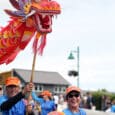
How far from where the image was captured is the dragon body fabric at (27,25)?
887 cm

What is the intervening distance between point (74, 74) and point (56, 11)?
93.2ft

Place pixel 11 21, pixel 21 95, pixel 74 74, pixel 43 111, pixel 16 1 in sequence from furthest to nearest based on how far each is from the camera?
1. pixel 74 74
2. pixel 43 111
3. pixel 11 21
4. pixel 16 1
5. pixel 21 95

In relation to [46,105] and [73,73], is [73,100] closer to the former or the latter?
[46,105]

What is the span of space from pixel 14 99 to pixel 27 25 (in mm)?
1719

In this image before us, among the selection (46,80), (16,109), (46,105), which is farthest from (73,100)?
(46,80)

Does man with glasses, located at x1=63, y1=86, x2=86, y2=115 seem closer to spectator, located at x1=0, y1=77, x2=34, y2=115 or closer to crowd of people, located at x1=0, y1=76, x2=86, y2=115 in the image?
crowd of people, located at x1=0, y1=76, x2=86, y2=115

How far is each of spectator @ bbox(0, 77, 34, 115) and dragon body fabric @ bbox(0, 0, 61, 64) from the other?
2.12 feet

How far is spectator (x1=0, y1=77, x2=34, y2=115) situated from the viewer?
8203 mm

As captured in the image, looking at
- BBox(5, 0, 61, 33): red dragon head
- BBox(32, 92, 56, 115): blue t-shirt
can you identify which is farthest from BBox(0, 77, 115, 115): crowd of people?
BBox(32, 92, 56, 115): blue t-shirt

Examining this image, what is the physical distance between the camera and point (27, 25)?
948cm

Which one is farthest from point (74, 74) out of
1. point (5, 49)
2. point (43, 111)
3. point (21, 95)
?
point (21, 95)

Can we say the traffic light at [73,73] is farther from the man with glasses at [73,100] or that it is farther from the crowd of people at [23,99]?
the man with glasses at [73,100]

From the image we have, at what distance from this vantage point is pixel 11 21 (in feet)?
33.9

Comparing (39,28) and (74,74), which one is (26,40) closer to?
(39,28)
